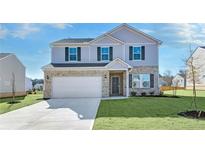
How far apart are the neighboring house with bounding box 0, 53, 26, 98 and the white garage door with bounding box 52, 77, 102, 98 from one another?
2347 mm

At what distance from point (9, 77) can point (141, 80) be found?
31.4 ft

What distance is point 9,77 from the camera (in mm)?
15828

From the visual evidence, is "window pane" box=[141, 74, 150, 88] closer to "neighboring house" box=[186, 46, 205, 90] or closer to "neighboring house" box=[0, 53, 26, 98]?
"neighboring house" box=[186, 46, 205, 90]

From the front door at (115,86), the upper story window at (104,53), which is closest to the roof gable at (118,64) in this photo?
the upper story window at (104,53)

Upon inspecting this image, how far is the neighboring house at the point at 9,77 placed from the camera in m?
15.1

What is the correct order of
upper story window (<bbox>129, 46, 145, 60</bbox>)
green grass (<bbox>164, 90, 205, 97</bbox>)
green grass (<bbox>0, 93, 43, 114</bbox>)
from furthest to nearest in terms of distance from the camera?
1. upper story window (<bbox>129, 46, 145, 60</bbox>)
2. green grass (<bbox>164, 90, 205, 97</bbox>)
3. green grass (<bbox>0, 93, 43, 114</bbox>)

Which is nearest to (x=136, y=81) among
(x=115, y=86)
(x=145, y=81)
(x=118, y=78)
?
(x=145, y=81)

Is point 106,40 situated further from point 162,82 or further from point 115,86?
point 162,82

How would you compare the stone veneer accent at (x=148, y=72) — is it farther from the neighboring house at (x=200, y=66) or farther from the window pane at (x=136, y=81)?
the neighboring house at (x=200, y=66)

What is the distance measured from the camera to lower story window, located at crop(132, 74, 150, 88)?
20266mm

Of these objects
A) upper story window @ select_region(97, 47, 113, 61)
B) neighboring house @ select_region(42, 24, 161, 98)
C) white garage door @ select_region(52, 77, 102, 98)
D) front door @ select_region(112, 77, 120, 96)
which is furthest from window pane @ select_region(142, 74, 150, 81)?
white garage door @ select_region(52, 77, 102, 98)
